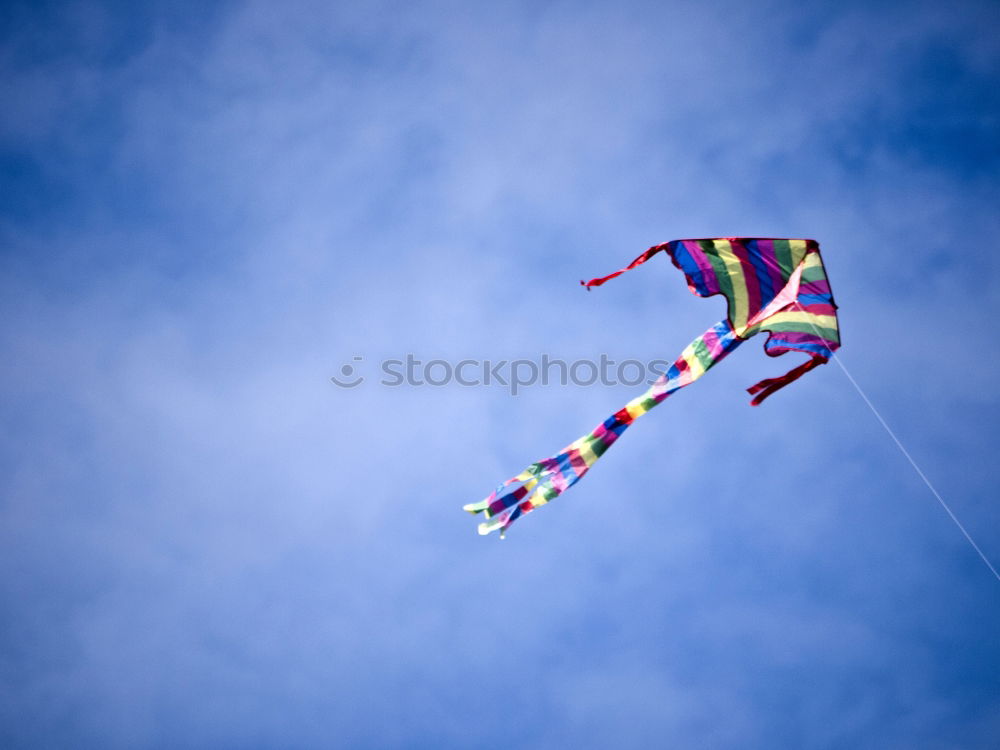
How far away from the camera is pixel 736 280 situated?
12969 mm

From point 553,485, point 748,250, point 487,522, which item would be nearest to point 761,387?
point 748,250

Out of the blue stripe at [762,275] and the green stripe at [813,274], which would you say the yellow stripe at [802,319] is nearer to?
the green stripe at [813,274]

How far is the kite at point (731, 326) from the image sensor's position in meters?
11.8

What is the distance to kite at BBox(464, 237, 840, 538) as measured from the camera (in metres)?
11.8

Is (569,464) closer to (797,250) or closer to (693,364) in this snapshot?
(693,364)

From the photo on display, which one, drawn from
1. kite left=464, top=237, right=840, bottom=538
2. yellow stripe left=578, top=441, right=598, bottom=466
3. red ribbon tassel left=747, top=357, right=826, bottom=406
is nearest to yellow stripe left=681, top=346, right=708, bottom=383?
kite left=464, top=237, right=840, bottom=538

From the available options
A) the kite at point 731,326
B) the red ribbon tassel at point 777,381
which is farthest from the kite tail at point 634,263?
the red ribbon tassel at point 777,381

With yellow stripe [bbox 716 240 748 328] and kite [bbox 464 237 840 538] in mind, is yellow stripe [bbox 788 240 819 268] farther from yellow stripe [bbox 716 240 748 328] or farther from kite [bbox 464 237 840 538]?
yellow stripe [bbox 716 240 748 328]

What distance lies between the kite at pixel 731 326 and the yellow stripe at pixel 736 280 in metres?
0.02

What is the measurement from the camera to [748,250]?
12.6 m

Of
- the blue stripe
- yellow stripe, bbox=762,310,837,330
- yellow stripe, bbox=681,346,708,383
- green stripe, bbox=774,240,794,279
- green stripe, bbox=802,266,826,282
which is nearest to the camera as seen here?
yellow stripe, bbox=762,310,837,330

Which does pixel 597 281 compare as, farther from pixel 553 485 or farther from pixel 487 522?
pixel 487 522

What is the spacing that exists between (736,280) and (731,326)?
859mm

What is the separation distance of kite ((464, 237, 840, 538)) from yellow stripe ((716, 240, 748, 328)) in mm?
17
